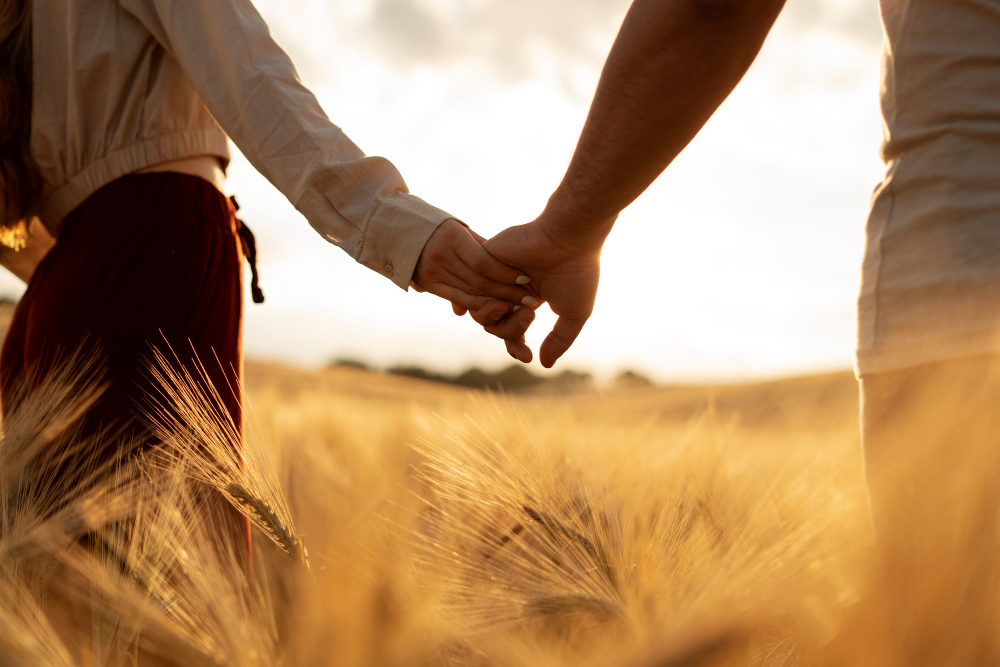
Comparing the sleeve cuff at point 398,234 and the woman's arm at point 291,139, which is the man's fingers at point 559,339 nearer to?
the woman's arm at point 291,139

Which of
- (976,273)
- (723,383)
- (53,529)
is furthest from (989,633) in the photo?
(723,383)

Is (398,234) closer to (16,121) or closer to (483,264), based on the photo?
(483,264)

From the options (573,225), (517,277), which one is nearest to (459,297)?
(517,277)

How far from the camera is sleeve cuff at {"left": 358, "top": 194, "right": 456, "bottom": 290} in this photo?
49.8 inches

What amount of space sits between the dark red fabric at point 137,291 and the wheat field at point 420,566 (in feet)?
0.19

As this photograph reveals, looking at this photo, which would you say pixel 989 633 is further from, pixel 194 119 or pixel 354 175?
pixel 194 119

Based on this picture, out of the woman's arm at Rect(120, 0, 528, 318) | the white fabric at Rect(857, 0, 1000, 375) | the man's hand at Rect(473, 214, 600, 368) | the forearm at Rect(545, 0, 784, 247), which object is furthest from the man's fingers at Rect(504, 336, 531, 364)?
the white fabric at Rect(857, 0, 1000, 375)

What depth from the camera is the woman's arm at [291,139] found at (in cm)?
113

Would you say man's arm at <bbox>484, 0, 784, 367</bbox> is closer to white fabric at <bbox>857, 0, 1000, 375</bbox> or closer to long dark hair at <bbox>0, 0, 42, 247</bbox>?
white fabric at <bbox>857, 0, 1000, 375</bbox>

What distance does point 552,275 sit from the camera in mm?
1354

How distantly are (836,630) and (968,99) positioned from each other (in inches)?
22.3

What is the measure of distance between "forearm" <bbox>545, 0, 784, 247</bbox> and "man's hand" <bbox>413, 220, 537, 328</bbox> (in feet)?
1.22

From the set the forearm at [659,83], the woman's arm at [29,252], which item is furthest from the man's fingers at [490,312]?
the woman's arm at [29,252]

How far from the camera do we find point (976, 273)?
0.69 metres
